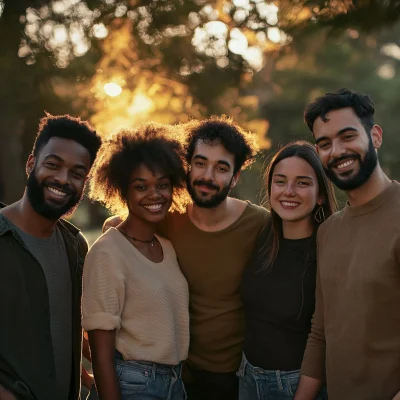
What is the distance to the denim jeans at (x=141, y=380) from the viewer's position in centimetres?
357

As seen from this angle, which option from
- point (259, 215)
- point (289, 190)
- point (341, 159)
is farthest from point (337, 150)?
point (259, 215)

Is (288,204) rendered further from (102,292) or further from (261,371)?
(102,292)

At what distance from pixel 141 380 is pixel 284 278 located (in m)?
1.08

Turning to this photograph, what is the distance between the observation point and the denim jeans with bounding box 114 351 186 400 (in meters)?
3.57

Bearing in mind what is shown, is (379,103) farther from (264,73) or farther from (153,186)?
(153,186)

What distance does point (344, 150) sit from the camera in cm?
361

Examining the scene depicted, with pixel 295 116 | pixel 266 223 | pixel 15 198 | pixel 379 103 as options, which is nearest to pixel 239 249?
Answer: pixel 266 223

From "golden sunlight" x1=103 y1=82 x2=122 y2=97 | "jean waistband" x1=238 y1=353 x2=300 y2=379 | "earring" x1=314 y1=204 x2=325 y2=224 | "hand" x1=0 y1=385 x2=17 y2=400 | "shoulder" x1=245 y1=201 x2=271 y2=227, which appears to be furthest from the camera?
"golden sunlight" x1=103 y1=82 x2=122 y2=97

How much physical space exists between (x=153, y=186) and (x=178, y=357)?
101 centimetres

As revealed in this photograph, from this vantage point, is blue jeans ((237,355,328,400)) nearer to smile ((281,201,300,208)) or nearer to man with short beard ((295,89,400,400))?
man with short beard ((295,89,400,400))

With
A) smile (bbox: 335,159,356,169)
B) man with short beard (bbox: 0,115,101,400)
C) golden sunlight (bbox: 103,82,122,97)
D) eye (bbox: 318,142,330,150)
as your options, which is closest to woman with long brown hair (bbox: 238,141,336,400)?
eye (bbox: 318,142,330,150)

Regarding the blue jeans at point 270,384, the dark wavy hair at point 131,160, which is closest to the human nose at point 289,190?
the dark wavy hair at point 131,160

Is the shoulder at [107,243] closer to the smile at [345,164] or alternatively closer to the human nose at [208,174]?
the human nose at [208,174]

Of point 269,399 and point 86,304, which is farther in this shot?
point 269,399
